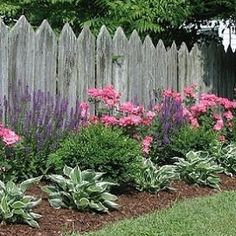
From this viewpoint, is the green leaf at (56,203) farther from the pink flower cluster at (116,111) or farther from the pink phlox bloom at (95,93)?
the pink phlox bloom at (95,93)

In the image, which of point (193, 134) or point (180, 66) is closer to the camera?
point (193, 134)

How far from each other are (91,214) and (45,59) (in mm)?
2386

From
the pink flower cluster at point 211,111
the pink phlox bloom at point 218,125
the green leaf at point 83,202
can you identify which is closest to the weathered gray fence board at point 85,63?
the pink flower cluster at point 211,111

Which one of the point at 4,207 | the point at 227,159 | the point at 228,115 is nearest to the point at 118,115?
the point at 227,159

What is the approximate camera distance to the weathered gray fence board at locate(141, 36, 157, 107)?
9.77 metres

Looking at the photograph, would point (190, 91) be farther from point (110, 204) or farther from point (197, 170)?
point (110, 204)

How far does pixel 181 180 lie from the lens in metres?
8.27

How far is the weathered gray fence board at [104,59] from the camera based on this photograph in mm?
8844

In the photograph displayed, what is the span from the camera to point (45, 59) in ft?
26.0

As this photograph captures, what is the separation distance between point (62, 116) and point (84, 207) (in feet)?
5.24

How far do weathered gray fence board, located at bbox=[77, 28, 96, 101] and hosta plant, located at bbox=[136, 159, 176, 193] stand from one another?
4.93 feet

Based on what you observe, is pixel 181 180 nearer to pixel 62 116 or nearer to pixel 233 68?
pixel 62 116

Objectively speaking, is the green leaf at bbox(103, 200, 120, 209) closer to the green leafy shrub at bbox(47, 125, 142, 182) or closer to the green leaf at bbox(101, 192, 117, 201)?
the green leaf at bbox(101, 192, 117, 201)

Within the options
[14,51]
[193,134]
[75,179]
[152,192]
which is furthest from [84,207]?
[193,134]
